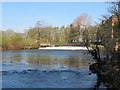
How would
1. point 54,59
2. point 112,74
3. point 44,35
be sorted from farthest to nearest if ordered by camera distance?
point 44,35 < point 54,59 < point 112,74

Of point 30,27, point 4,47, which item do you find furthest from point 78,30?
point 4,47

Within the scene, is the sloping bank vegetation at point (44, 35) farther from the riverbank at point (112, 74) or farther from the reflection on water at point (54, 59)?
the riverbank at point (112, 74)

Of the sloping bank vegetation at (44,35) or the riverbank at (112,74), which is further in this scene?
the sloping bank vegetation at (44,35)

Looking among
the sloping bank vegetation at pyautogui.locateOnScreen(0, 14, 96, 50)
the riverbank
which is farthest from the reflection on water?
the sloping bank vegetation at pyautogui.locateOnScreen(0, 14, 96, 50)

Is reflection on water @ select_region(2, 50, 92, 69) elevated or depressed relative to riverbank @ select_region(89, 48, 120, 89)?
depressed

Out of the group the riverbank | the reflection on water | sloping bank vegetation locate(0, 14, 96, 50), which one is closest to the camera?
the riverbank

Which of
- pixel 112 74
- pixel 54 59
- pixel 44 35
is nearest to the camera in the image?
pixel 112 74

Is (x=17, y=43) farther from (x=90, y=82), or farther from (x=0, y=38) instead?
(x=90, y=82)

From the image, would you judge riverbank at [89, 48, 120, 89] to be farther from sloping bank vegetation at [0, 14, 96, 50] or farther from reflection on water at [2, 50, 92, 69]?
sloping bank vegetation at [0, 14, 96, 50]

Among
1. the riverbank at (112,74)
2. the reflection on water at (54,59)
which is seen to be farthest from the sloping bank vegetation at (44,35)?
the riverbank at (112,74)

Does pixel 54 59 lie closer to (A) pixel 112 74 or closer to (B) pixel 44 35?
(A) pixel 112 74

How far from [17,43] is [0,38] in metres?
5.73

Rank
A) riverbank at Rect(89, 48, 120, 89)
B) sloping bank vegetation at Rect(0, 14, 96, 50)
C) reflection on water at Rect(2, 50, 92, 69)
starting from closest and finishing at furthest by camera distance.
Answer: riverbank at Rect(89, 48, 120, 89) → reflection on water at Rect(2, 50, 92, 69) → sloping bank vegetation at Rect(0, 14, 96, 50)

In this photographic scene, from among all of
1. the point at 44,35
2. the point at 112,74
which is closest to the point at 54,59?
the point at 112,74
